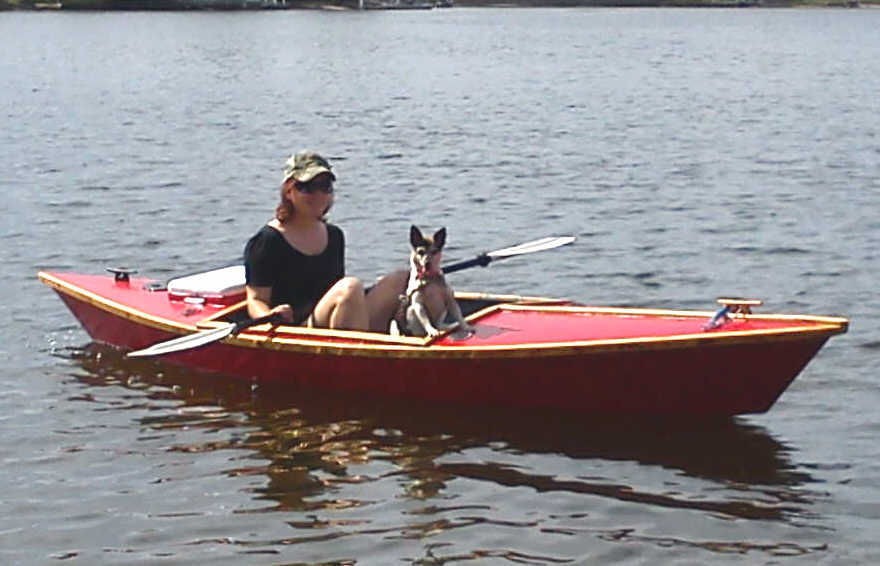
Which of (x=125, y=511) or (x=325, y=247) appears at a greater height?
(x=325, y=247)

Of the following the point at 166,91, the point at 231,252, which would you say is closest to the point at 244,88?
the point at 166,91

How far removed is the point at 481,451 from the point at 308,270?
6.27ft

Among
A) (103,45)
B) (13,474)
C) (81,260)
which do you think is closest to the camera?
(13,474)

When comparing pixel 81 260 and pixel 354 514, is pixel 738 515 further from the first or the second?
pixel 81 260

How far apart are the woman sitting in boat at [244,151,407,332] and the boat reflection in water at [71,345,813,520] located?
0.62 metres

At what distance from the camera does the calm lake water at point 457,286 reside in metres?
9.56

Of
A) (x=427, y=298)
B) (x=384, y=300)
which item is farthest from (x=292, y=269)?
(x=427, y=298)

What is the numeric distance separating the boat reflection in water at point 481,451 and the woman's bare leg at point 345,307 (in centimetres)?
56

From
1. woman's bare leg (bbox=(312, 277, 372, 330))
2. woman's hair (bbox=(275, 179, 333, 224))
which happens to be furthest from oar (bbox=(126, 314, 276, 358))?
woman's hair (bbox=(275, 179, 333, 224))

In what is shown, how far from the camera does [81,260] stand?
18.5 m

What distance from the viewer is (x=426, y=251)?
1106 centimetres

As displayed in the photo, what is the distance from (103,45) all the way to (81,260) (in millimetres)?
57619

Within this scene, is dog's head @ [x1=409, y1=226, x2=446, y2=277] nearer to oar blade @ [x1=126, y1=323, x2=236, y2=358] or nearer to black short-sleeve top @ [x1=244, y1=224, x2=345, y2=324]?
black short-sleeve top @ [x1=244, y1=224, x2=345, y2=324]

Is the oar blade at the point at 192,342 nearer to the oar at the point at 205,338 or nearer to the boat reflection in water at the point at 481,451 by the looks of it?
the oar at the point at 205,338
